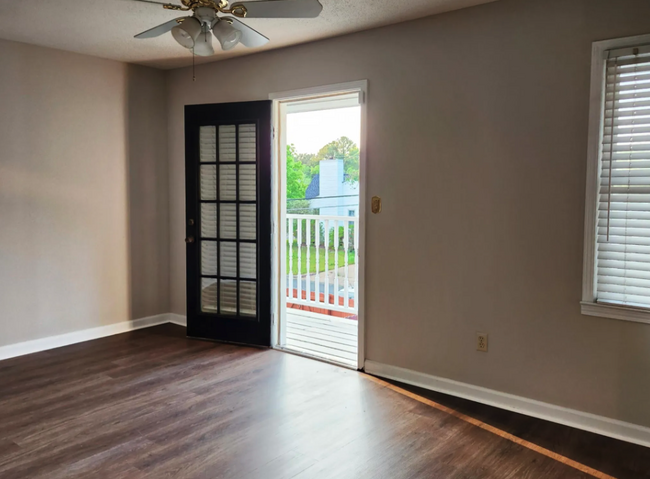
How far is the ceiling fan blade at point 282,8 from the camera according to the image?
7.07ft


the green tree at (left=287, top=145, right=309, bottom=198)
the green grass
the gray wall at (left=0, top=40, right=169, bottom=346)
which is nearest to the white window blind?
the green grass

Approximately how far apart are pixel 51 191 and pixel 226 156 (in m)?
1.42

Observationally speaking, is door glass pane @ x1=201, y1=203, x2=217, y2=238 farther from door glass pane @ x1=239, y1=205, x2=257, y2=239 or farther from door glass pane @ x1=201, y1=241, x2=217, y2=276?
door glass pane @ x1=239, y1=205, x2=257, y2=239

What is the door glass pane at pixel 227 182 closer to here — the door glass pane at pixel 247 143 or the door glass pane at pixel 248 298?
the door glass pane at pixel 247 143

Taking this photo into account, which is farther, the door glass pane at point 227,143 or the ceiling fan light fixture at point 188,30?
the door glass pane at point 227,143

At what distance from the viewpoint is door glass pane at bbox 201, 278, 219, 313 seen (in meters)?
4.31

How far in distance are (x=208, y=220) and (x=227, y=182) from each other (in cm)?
39

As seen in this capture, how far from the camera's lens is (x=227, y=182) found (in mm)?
4191

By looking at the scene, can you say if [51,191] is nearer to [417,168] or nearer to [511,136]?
[417,168]

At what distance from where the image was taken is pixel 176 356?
385 centimetres

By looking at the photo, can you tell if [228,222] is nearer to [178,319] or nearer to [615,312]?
[178,319]

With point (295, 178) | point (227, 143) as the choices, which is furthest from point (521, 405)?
point (295, 178)

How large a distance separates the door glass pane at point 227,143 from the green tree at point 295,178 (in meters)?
2.40

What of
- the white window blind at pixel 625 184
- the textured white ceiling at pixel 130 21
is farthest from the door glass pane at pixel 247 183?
the white window blind at pixel 625 184
